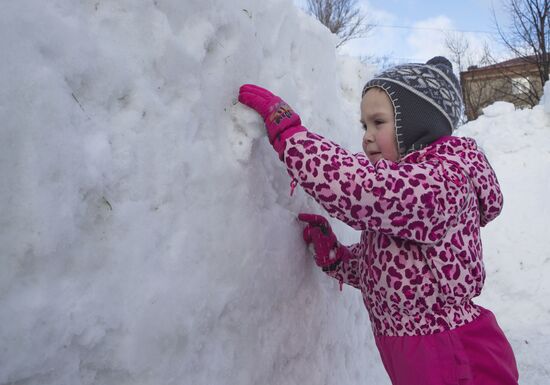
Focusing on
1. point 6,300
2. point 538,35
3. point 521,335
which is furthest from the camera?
point 538,35

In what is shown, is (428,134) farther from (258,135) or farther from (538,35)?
(538,35)

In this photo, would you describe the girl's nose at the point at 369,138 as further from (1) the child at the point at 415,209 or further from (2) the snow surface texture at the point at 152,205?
(2) the snow surface texture at the point at 152,205

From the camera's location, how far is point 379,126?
1.72 meters

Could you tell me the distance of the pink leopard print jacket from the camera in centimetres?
143

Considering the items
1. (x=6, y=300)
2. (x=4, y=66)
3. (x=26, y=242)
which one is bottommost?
(x=6, y=300)

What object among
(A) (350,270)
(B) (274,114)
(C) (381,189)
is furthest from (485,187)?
(B) (274,114)

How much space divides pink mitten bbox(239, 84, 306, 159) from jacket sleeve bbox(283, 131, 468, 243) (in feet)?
0.23

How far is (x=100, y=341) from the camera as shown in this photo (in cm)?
119

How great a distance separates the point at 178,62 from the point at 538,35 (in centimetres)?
1451

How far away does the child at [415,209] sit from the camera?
1.44 metres

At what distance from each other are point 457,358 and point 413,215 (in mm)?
556

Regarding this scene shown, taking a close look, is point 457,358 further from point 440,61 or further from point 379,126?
point 440,61

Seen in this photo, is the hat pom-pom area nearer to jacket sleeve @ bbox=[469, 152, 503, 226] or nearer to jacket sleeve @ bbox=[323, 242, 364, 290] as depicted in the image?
jacket sleeve @ bbox=[469, 152, 503, 226]

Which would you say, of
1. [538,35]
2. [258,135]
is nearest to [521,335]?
[258,135]
